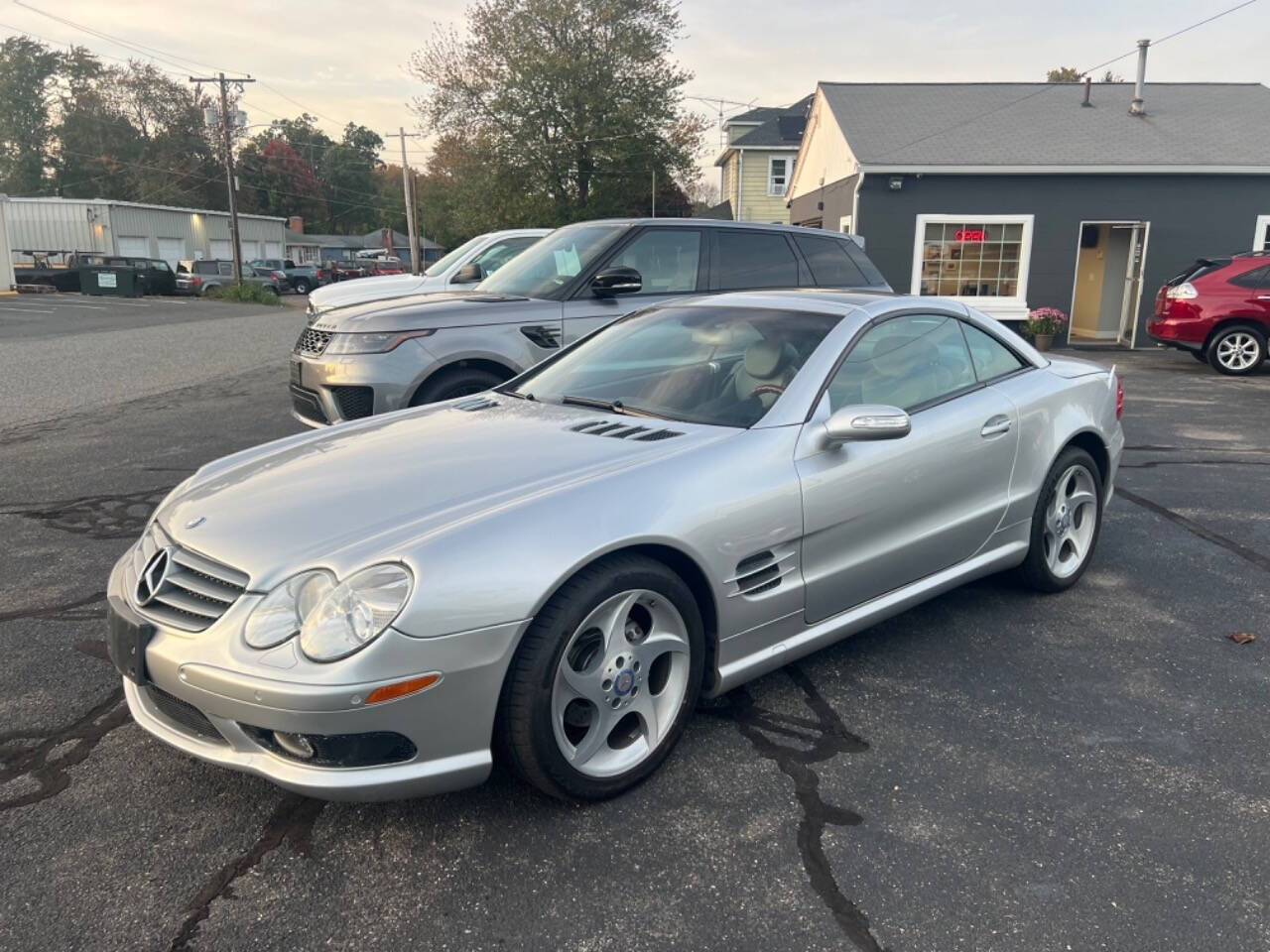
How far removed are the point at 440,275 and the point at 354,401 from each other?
17.6 ft

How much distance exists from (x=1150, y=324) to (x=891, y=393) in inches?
468

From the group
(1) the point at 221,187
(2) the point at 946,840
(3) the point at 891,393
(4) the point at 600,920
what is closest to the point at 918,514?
(3) the point at 891,393

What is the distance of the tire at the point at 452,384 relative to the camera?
19.7ft

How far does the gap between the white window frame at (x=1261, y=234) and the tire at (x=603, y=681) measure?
1827 cm

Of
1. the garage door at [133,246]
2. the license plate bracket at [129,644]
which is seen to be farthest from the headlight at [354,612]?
the garage door at [133,246]

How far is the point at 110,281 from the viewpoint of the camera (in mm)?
32719

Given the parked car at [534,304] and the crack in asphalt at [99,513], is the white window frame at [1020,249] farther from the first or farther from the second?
the crack in asphalt at [99,513]

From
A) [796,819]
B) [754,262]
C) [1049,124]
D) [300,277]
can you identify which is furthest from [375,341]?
[300,277]

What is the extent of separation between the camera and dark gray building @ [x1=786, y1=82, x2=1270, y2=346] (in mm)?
16531

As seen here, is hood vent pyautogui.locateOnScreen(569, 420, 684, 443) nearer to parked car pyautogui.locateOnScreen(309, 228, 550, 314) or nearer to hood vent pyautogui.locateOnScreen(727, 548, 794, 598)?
hood vent pyautogui.locateOnScreen(727, 548, 794, 598)

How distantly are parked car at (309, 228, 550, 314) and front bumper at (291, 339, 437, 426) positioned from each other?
4262 millimetres

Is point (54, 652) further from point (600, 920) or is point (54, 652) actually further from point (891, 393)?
point (891, 393)

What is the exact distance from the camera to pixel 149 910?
7.42ft

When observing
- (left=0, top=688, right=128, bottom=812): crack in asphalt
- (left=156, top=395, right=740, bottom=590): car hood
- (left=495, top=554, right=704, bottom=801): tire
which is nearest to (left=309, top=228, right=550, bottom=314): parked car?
(left=156, top=395, right=740, bottom=590): car hood
